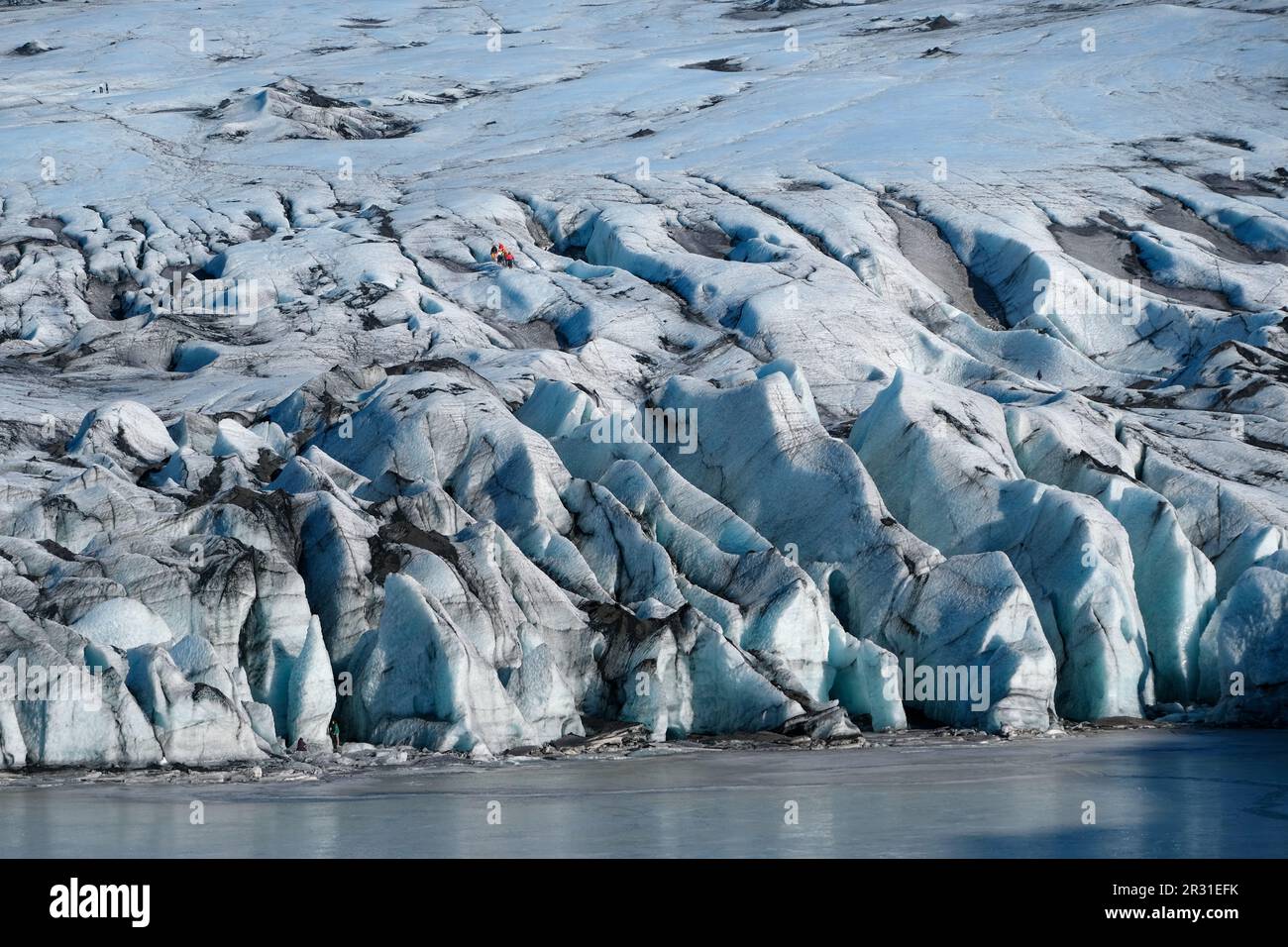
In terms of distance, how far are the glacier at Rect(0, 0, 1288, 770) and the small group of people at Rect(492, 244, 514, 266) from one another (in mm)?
303

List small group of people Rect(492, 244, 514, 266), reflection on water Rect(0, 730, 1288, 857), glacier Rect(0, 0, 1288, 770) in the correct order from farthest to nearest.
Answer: small group of people Rect(492, 244, 514, 266)
glacier Rect(0, 0, 1288, 770)
reflection on water Rect(0, 730, 1288, 857)

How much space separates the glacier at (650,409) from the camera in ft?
73.2

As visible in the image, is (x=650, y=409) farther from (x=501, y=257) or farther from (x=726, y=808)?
(x=726, y=808)

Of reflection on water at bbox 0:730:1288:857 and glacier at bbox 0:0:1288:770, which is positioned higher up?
glacier at bbox 0:0:1288:770

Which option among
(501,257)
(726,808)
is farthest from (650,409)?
(726,808)

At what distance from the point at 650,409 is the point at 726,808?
12987 millimetres

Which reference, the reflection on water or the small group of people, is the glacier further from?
the reflection on water

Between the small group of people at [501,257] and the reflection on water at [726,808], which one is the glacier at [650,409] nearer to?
the small group of people at [501,257]

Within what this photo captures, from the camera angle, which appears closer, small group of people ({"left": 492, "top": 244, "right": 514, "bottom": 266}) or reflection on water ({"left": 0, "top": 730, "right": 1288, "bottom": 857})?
reflection on water ({"left": 0, "top": 730, "right": 1288, "bottom": 857})

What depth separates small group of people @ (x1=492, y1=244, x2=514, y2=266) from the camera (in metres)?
40.0

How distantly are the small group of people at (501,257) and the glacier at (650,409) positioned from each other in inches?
11.9

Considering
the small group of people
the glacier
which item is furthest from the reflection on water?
the small group of people

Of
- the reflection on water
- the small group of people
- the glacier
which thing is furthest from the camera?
the small group of people
